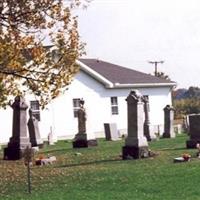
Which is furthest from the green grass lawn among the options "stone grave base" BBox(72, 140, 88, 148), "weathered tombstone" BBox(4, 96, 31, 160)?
"stone grave base" BBox(72, 140, 88, 148)

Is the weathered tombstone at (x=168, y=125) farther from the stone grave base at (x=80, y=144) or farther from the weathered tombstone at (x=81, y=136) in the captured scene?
the stone grave base at (x=80, y=144)

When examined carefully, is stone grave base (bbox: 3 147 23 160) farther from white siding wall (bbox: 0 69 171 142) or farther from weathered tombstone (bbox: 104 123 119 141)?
white siding wall (bbox: 0 69 171 142)

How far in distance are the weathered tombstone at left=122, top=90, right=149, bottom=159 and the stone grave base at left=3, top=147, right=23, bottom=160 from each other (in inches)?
185

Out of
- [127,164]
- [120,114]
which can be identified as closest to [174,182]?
[127,164]

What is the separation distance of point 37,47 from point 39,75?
995mm

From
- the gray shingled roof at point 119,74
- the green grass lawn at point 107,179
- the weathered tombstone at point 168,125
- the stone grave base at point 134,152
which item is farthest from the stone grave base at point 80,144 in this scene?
the gray shingled roof at point 119,74

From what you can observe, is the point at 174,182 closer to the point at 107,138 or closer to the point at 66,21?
the point at 66,21

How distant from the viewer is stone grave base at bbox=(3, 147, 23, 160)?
77.4 ft

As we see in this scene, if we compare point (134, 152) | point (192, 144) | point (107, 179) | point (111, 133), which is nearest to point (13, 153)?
point (134, 152)

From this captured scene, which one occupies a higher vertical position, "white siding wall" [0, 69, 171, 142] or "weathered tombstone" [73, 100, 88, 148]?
"white siding wall" [0, 69, 171, 142]

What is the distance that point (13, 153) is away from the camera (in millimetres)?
23797

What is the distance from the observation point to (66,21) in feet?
67.3

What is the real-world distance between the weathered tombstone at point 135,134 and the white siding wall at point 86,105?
16.3m

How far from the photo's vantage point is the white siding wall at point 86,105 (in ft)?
130
